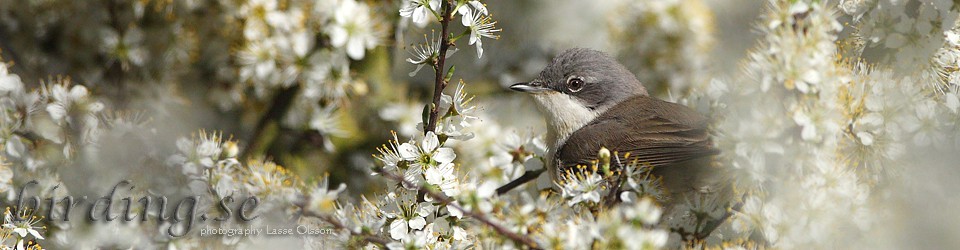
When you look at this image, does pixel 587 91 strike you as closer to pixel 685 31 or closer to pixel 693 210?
pixel 693 210

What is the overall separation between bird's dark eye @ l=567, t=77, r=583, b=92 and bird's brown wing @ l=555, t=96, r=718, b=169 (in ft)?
0.31

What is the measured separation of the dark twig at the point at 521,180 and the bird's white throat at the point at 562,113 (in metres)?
0.33

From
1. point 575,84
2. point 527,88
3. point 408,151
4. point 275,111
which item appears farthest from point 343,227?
point 275,111

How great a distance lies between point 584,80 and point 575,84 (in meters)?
0.03

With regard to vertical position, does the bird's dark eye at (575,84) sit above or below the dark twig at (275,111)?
above

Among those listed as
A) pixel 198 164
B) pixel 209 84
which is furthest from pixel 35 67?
pixel 198 164

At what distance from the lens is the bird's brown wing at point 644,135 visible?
6.30 ft

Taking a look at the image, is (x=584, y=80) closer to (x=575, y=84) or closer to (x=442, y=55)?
(x=575, y=84)

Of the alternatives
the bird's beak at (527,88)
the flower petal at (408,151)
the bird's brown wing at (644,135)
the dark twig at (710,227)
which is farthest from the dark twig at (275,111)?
the dark twig at (710,227)

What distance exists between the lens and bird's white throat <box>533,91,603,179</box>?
2305mm

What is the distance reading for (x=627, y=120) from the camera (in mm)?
2240

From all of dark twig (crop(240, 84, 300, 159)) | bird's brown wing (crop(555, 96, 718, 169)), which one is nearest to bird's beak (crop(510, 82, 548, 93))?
bird's brown wing (crop(555, 96, 718, 169))

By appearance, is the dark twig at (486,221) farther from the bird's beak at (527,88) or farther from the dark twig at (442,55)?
the bird's beak at (527,88)

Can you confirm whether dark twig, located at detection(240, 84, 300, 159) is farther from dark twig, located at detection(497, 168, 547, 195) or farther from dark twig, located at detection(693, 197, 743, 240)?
dark twig, located at detection(693, 197, 743, 240)
